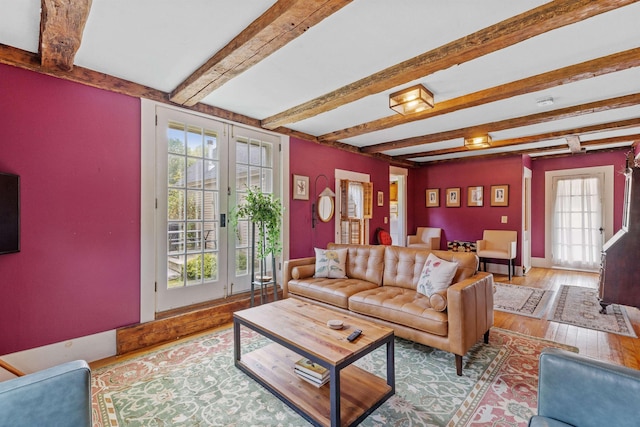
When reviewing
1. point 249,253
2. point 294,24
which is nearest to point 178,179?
point 249,253

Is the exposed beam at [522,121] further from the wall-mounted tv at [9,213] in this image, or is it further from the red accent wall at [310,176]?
the wall-mounted tv at [9,213]

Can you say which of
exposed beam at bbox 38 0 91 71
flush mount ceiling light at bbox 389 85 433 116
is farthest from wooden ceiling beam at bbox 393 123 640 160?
exposed beam at bbox 38 0 91 71

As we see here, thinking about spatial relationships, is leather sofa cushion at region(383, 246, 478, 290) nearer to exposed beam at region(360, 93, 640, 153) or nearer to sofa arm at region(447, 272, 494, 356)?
sofa arm at region(447, 272, 494, 356)

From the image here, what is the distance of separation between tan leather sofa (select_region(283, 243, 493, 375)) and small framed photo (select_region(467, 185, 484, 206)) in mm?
3946

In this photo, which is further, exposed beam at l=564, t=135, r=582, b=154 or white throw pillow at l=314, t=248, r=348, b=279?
exposed beam at l=564, t=135, r=582, b=154

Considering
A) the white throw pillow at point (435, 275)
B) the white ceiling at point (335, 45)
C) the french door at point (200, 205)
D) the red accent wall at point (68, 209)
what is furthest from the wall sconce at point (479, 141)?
the red accent wall at point (68, 209)

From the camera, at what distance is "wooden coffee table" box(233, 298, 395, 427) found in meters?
1.72

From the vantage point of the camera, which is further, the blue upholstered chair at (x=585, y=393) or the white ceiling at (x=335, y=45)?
the white ceiling at (x=335, y=45)

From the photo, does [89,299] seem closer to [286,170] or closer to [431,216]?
[286,170]

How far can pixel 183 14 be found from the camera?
183cm

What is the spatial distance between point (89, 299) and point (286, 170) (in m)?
2.66

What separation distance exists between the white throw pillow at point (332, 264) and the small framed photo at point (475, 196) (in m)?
4.15

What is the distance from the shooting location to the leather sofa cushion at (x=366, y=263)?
11.4 ft

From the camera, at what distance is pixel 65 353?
2.47 m
